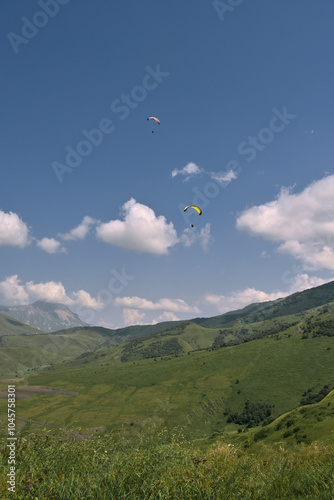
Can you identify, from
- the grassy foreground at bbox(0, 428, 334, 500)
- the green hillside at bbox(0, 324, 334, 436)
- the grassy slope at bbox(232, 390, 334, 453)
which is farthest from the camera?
the green hillside at bbox(0, 324, 334, 436)

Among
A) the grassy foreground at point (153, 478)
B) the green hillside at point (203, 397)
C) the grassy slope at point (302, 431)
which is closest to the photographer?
the grassy foreground at point (153, 478)

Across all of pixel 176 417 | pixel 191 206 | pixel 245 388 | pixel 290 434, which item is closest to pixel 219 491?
pixel 290 434

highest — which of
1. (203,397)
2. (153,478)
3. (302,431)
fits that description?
(153,478)

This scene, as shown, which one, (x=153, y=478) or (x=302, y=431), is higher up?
(x=153, y=478)

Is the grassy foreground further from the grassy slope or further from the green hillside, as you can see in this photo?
the green hillside

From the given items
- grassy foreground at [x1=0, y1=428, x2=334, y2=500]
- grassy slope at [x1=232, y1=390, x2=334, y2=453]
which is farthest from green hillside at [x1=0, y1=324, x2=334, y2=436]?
grassy foreground at [x1=0, y1=428, x2=334, y2=500]

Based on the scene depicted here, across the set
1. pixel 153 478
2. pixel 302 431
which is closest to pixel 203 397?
pixel 302 431

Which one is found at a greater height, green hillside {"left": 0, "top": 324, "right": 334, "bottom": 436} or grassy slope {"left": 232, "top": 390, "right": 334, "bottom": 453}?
grassy slope {"left": 232, "top": 390, "right": 334, "bottom": 453}

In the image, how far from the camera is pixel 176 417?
466 ft

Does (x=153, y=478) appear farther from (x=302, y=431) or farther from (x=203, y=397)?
(x=203, y=397)

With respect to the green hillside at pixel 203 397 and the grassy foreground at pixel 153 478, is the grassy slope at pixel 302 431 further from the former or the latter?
the green hillside at pixel 203 397

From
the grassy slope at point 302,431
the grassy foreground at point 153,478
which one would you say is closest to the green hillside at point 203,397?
the grassy slope at point 302,431

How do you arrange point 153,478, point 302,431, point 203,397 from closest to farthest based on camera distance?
1. point 153,478
2. point 302,431
3. point 203,397

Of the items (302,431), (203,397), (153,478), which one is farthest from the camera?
(203,397)
